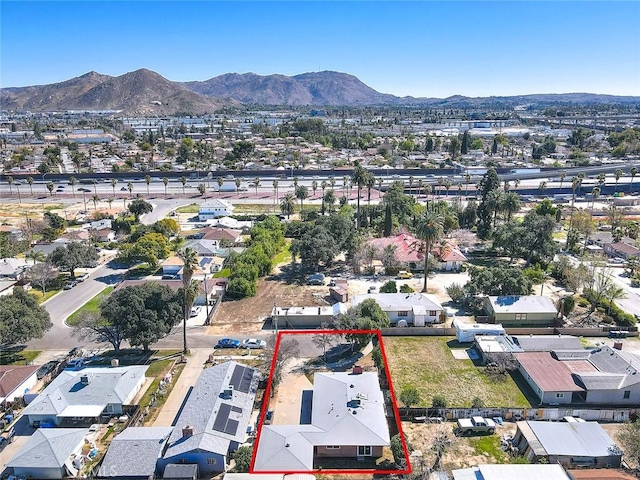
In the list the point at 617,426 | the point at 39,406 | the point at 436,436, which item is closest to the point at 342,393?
the point at 436,436

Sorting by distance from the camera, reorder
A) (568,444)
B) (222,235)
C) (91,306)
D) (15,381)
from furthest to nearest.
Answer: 1. (222,235)
2. (91,306)
3. (15,381)
4. (568,444)

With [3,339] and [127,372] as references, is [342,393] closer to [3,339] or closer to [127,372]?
[127,372]

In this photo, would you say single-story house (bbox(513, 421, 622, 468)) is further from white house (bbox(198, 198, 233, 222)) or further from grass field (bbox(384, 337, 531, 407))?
white house (bbox(198, 198, 233, 222))

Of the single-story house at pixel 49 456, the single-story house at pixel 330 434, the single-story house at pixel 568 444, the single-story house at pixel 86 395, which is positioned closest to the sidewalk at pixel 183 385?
the single-story house at pixel 86 395

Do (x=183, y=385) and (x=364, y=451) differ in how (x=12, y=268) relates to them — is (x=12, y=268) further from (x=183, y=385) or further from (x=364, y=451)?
(x=364, y=451)

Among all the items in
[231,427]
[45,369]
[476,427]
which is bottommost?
[45,369]

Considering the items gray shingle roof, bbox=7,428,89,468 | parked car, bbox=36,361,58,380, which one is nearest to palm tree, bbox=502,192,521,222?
parked car, bbox=36,361,58,380

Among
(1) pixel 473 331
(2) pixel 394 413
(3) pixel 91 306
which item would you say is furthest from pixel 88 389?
(1) pixel 473 331
